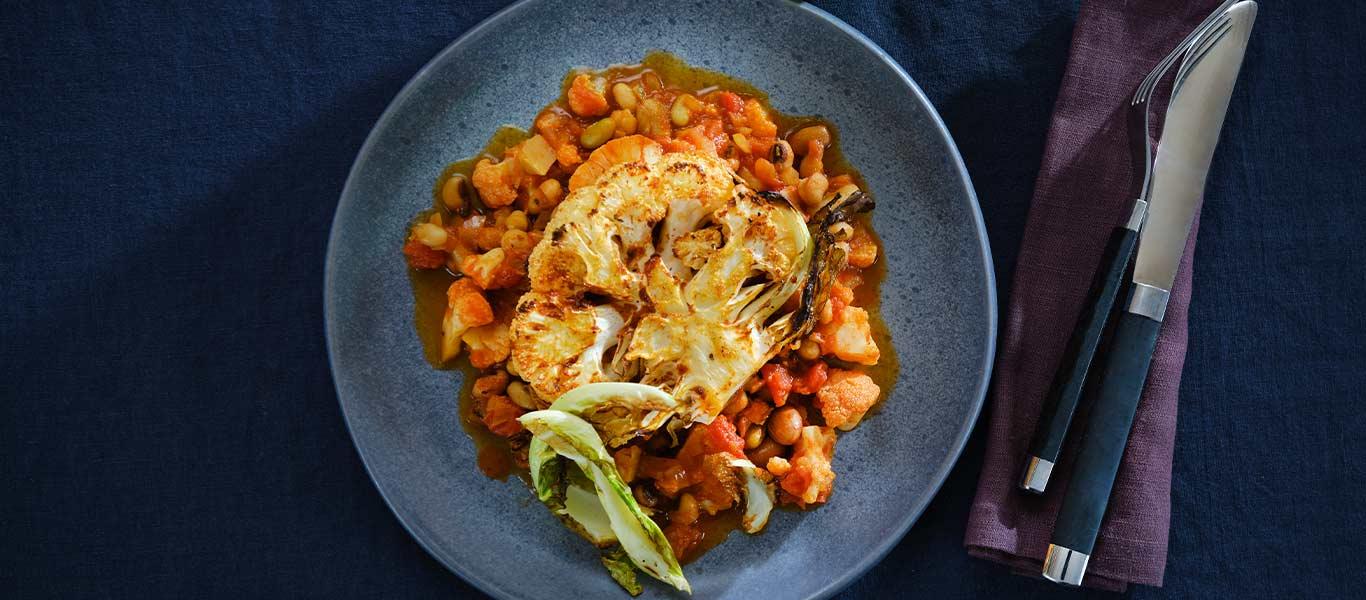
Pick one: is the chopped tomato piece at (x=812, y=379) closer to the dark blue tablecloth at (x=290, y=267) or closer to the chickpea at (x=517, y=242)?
the dark blue tablecloth at (x=290, y=267)

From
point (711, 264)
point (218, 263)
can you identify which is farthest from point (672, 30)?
point (218, 263)

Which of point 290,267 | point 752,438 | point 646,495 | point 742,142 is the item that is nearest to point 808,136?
point 742,142

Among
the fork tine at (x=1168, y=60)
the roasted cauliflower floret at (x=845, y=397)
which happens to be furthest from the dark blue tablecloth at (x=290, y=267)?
the roasted cauliflower floret at (x=845, y=397)

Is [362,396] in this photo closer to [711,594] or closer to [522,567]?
[522,567]

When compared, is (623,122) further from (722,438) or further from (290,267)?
(290,267)

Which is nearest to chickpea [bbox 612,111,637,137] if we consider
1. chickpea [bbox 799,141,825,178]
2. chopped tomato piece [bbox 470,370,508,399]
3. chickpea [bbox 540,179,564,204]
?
chickpea [bbox 540,179,564,204]

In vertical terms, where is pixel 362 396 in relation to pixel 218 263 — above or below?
below
